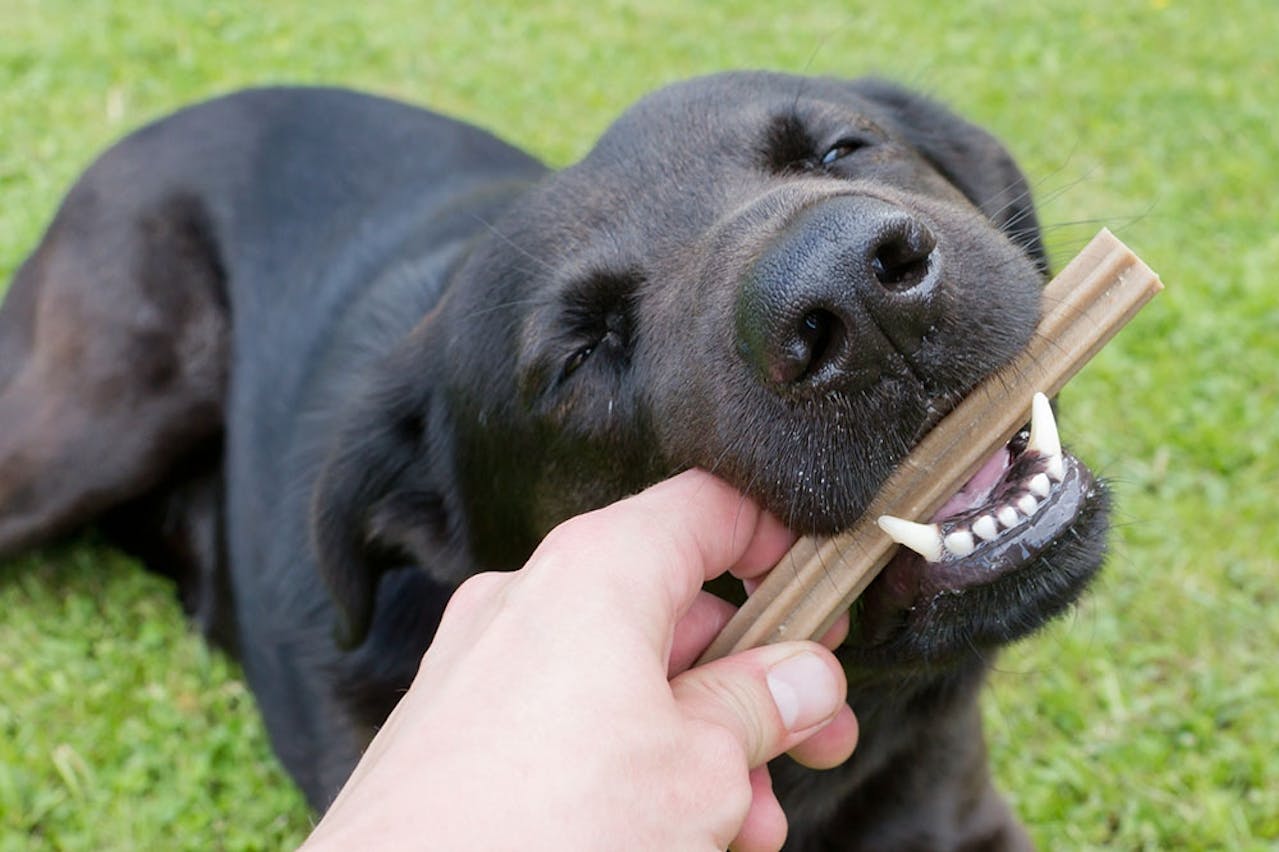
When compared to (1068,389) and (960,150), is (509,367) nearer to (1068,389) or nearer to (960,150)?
(960,150)

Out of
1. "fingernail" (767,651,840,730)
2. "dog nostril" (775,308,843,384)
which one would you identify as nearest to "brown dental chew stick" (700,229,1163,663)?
"fingernail" (767,651,840,730)

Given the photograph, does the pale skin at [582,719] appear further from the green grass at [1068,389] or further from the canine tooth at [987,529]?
the green grass at [1068,389]

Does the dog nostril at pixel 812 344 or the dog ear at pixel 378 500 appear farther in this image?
the dog ear at pixel 378 500

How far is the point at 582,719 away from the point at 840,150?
5.26 feet

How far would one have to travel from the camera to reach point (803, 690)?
1.68 m

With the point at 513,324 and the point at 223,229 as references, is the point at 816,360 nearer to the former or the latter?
the point at 513,324

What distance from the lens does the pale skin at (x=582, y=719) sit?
126 centimetres

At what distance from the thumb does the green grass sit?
3.39 ft

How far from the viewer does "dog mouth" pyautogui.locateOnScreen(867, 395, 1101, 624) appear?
1923 millimetres

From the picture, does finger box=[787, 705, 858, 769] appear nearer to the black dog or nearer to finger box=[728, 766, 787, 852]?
the black dog

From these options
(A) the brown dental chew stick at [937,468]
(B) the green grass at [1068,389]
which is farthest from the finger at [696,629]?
(B) the green grass at [1068,389]

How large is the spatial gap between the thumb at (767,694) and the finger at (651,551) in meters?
0.11

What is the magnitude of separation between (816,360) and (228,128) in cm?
311

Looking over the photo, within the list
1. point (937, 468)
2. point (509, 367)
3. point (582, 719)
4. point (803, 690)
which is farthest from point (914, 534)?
point (509, 367)
